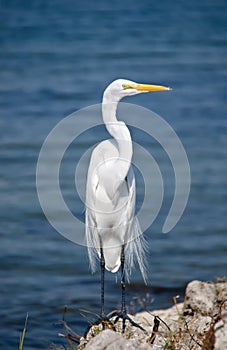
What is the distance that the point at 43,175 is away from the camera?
8.87 m

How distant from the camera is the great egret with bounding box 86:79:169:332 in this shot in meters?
4.60

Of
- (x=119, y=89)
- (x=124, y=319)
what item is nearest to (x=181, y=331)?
(x=124, y=319)

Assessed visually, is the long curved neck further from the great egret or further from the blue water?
the blue water

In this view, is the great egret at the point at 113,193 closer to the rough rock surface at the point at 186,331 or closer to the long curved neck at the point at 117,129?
the long curved neck at the point at 117,129

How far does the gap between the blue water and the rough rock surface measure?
4.23 ft

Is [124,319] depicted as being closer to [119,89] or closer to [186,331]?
[186,331]

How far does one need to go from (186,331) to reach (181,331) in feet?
0.09

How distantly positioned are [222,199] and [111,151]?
392 cm

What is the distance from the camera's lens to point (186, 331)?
3863 millimetres

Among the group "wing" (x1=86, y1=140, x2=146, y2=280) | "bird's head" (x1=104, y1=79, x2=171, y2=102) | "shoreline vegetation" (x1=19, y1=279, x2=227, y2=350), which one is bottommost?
"shoreline vegetation" (x1=19, y1=279, x2=227, y2=350)

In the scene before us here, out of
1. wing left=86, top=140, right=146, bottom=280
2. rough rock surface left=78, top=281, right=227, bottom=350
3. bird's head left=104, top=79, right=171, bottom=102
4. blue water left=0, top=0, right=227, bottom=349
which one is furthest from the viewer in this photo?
blue water left=0, top=0, right=227, bottom=349

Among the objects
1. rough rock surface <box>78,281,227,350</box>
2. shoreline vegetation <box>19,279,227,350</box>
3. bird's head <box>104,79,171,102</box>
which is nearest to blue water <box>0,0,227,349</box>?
shoreline vegetation <box>19,279,227,350</box>

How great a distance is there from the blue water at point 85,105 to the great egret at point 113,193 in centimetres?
112

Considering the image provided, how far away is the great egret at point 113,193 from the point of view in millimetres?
4598
